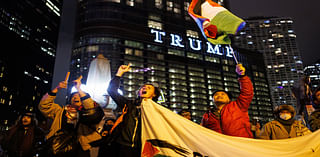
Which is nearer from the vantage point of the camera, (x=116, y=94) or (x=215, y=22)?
(x=116, y=94)

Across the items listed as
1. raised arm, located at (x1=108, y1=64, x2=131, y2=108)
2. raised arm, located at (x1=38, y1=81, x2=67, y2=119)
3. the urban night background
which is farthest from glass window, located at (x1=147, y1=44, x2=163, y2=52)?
raised arm, located at (x1=108, y1=64, x2=131, y2=108)

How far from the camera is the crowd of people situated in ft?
10.8

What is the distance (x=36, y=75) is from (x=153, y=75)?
58418 millimetres

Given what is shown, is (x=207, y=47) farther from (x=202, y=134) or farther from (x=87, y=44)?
(x=202, y=134)

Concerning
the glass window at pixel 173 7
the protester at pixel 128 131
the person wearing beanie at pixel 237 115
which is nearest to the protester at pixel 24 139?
the protester at pixel 128 131

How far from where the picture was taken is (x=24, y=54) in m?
101

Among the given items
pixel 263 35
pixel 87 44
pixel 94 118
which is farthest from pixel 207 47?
pixel 94 118

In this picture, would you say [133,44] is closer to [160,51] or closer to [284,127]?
[160,51]

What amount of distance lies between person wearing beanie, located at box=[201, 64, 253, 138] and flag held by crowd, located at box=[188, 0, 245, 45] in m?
1.21

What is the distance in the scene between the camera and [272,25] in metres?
144

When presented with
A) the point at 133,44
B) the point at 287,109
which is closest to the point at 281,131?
the point at 287,109

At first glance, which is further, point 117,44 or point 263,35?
point 263,35

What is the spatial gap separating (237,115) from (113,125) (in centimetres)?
208

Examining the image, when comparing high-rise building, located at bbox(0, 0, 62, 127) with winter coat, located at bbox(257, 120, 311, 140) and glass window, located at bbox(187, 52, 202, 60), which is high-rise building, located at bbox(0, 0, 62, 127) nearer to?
glass window, located at bbox(187, 52, 202, 60)
